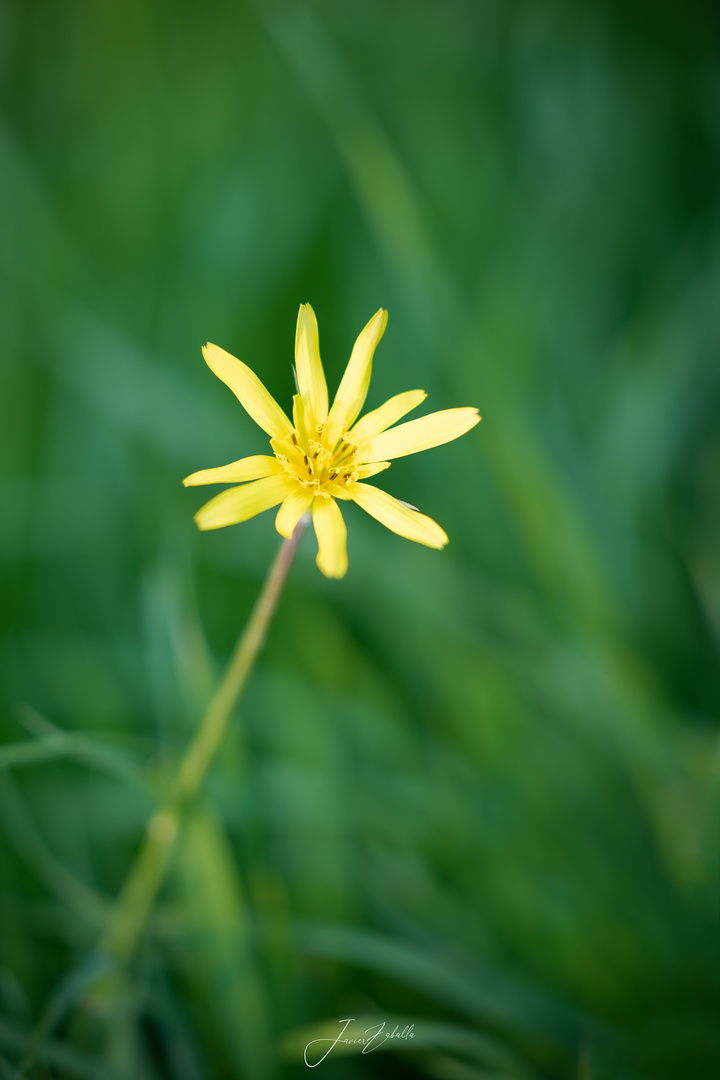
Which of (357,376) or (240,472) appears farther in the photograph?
(357,376)

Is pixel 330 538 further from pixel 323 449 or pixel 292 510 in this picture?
pixel 323 449

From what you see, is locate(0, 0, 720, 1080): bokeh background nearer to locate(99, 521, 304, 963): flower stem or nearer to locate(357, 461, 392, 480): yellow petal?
locate(99, 521, 304, 963): flower stem

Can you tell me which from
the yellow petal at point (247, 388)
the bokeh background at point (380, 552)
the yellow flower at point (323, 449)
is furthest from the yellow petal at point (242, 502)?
the bokeh background at point (380, 552)

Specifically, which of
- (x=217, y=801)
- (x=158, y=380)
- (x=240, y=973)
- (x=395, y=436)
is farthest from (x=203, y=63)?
(x=240, y=973)

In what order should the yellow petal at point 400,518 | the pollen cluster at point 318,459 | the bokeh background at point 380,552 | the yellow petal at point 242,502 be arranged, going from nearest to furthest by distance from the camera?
the yellow petal at point 242,502 → the yellow petal at point 400,518 → the pollen cluster at point 318,459 → the bokeh background at point 380,552

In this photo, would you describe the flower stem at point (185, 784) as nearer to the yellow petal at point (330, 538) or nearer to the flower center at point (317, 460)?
the yellow petal at point (330, 538)

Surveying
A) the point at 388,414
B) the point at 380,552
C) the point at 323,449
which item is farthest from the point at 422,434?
the point at 380,552

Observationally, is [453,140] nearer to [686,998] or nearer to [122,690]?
[122,690]
